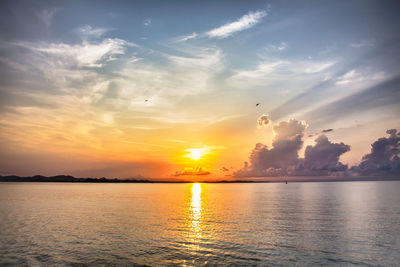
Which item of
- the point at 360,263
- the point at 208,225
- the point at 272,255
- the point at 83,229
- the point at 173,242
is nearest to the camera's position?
the point at 360,263

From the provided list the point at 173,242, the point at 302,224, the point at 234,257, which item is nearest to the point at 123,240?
the point at 173,242

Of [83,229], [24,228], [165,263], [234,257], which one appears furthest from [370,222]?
[24,228]

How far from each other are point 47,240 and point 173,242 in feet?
61.4

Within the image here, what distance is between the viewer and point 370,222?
54.0 metres

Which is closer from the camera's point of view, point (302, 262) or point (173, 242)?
point (302, 262)

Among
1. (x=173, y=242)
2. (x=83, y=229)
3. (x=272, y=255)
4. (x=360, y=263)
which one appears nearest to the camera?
(x=360, y=263)

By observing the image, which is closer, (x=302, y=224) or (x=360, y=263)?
Result: (x=360, y=263)

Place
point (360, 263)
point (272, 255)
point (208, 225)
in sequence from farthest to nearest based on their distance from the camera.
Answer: point (208, 225)
point (272, 255)
point (360, 263)

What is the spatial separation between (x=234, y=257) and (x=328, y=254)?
1182 centimetres

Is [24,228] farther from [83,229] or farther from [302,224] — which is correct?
[302,224]

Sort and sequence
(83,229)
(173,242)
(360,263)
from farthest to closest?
(83,229) → (173,242) → (360,263)

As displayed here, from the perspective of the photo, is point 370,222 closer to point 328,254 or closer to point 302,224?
point 302,224

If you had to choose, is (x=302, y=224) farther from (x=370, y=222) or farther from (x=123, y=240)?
(x=123, y=240)

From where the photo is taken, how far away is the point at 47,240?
38375 millimetres
